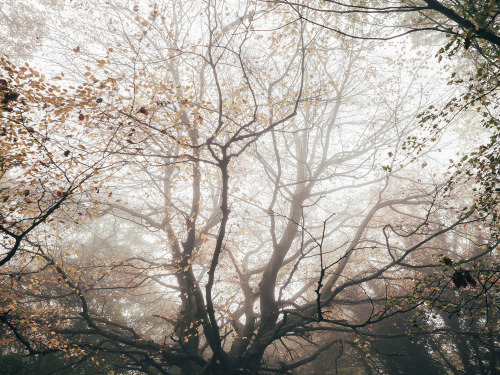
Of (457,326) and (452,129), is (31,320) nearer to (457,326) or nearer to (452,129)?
(452,129)

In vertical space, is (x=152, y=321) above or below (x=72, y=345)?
above

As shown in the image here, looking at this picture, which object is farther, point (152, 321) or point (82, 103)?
point (152, 321)

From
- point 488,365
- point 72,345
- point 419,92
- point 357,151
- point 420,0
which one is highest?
point 420,0

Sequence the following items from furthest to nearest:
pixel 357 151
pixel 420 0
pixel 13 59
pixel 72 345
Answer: pixel 13 59
pixel 357 151
pixel 420 0
pixel 72 345

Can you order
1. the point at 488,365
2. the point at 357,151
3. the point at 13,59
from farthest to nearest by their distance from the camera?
the point at 488,365 → the point at 13,59 → the point at 357,151

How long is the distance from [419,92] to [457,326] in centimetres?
1333

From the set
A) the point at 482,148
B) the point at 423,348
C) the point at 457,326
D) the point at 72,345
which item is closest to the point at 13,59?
the point at 72,345

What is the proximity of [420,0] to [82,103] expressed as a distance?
8.43 m

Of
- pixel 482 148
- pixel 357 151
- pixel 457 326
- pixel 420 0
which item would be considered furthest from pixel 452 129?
pixel 457 326

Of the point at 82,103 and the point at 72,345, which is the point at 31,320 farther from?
the point at 82,103

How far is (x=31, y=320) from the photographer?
20.0 ft

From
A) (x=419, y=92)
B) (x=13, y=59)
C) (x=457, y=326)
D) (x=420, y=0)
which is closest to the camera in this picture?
(x=420, y=0)

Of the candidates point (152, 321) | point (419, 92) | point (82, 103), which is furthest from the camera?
point (152, 321)

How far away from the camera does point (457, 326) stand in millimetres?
13477
